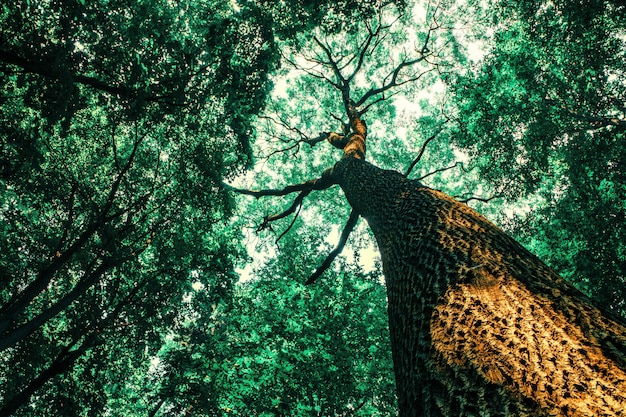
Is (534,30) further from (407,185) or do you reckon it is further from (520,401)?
(520,401)

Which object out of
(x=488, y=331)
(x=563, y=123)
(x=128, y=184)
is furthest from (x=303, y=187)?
(x=563, y=123)

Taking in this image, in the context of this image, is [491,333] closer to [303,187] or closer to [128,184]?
[303,187]

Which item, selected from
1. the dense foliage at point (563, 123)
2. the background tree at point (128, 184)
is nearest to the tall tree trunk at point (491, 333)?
the background tree at point (128, 184)

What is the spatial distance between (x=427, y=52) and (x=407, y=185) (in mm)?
11173

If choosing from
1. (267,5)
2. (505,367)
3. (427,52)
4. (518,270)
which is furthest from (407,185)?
(427,52)

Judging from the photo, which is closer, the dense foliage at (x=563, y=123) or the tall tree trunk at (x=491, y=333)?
the tall tree trunk at (x=491, y=333)

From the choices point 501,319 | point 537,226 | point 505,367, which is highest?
point 537,226

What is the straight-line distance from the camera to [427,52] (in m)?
13.5

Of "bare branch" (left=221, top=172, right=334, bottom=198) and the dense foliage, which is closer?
"bare branch" (left=221, top=172, right=334, bottom=198)

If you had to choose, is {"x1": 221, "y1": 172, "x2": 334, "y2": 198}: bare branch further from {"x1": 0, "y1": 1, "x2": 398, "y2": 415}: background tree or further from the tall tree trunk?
the tall tree trunk

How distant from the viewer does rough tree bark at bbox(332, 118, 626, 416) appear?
1.39 meters

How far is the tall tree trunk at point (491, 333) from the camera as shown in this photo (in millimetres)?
1392

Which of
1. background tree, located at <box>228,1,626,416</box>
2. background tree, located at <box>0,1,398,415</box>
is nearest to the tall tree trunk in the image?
background tree, located at <box>228,1,626,416</box>

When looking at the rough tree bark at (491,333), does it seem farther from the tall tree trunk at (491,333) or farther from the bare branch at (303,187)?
the bare branch at (303,187)
